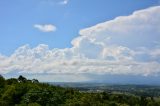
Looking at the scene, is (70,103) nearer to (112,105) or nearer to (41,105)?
(41,105)

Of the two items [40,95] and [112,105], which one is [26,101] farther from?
[112,105]

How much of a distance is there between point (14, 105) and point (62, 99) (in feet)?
73.3

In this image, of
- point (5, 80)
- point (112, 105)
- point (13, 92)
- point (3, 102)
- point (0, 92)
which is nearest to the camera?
point (3, 102)

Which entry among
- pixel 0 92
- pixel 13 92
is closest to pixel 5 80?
pixel 0 92

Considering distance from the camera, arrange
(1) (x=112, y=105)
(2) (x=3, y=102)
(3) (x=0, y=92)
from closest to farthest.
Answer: (2) (x=3, y=102), (3) (x=0, y=92), (1) (x=112, y=105)

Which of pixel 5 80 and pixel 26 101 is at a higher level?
pixel 5 80

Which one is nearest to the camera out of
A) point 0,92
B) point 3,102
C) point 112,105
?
point 3,102

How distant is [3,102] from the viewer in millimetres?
128750

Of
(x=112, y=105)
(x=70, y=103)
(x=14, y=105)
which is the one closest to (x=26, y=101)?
(x=14, y=105)

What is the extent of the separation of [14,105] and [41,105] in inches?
431

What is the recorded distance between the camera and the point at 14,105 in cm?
13325

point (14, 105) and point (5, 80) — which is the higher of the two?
point (5, 80)

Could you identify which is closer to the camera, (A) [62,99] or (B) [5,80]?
(A) [62,99]

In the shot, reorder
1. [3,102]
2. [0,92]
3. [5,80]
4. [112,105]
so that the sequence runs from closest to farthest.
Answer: [3,102], [0,92], [112,105], [5,80]
